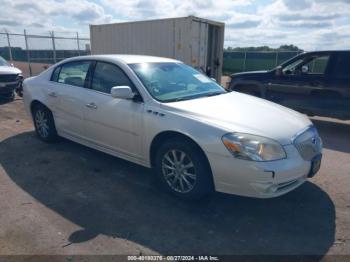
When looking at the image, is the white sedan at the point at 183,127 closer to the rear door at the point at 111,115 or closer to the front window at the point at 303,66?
the rear door at the point at 111,115

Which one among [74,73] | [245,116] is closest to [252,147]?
[245,116]

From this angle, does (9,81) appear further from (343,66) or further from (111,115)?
(343,66)

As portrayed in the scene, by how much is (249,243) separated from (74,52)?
21.0 meters

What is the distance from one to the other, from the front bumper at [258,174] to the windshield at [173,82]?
114 cm

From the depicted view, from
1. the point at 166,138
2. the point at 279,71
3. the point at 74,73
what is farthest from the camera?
the point at 279,71

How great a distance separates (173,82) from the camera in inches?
173

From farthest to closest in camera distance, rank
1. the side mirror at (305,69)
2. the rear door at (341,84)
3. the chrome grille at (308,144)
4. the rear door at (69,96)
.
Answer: the side mirror at (305,69)
the rear door at (341,84)
the rear door at (69,96)
the chrome grille at (308,144)

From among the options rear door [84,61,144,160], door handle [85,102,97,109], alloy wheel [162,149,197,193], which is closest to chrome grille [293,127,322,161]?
alloy wheel [162,149,197,193]

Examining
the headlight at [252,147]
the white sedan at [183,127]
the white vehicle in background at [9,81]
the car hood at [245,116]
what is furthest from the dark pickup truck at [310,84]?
the white vehicle in background at [9,81]

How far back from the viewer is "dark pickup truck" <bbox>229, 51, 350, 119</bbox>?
700 centimetres

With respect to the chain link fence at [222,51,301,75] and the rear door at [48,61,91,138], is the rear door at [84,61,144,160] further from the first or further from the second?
the chain link fence at [222,51,301,75]

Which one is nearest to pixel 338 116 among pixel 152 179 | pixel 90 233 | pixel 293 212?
pixel 293 212

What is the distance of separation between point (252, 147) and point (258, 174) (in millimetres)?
275

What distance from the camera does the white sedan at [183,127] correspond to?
10.6 ft
